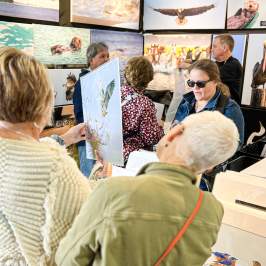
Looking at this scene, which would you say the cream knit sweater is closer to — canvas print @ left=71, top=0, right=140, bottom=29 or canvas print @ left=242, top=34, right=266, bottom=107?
canvas print @ left=71, top=0, right=140, bottom=29

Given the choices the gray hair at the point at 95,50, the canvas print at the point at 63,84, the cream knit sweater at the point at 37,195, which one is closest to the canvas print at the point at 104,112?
the cream knit sweater at the point at 37,195

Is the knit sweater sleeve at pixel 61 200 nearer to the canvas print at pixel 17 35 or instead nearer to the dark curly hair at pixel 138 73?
the dark curly hair at pixel 138 73

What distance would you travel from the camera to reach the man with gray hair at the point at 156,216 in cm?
75

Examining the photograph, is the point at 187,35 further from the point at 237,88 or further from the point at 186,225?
the point at 186,225

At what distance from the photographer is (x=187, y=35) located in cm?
394

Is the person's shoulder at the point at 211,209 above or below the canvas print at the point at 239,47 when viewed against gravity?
below

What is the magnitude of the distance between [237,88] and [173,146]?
262cm

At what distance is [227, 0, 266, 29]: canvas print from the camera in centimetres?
345

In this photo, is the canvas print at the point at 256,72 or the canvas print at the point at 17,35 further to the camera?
the canvas print at the point at 256,72

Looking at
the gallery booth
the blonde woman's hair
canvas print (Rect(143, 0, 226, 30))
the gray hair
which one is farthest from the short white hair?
canvas print (Rect(143, 0, 226, 30))

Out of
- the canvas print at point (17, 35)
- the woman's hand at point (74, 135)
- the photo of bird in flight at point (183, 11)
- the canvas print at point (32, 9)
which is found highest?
the photo of bird in flight at point (183, 11)

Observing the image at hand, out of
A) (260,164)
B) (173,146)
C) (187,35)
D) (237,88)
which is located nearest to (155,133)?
(260,164)

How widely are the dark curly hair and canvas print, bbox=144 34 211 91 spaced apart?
1.92 metres

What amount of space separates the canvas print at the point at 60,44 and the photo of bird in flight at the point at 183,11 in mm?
1109
